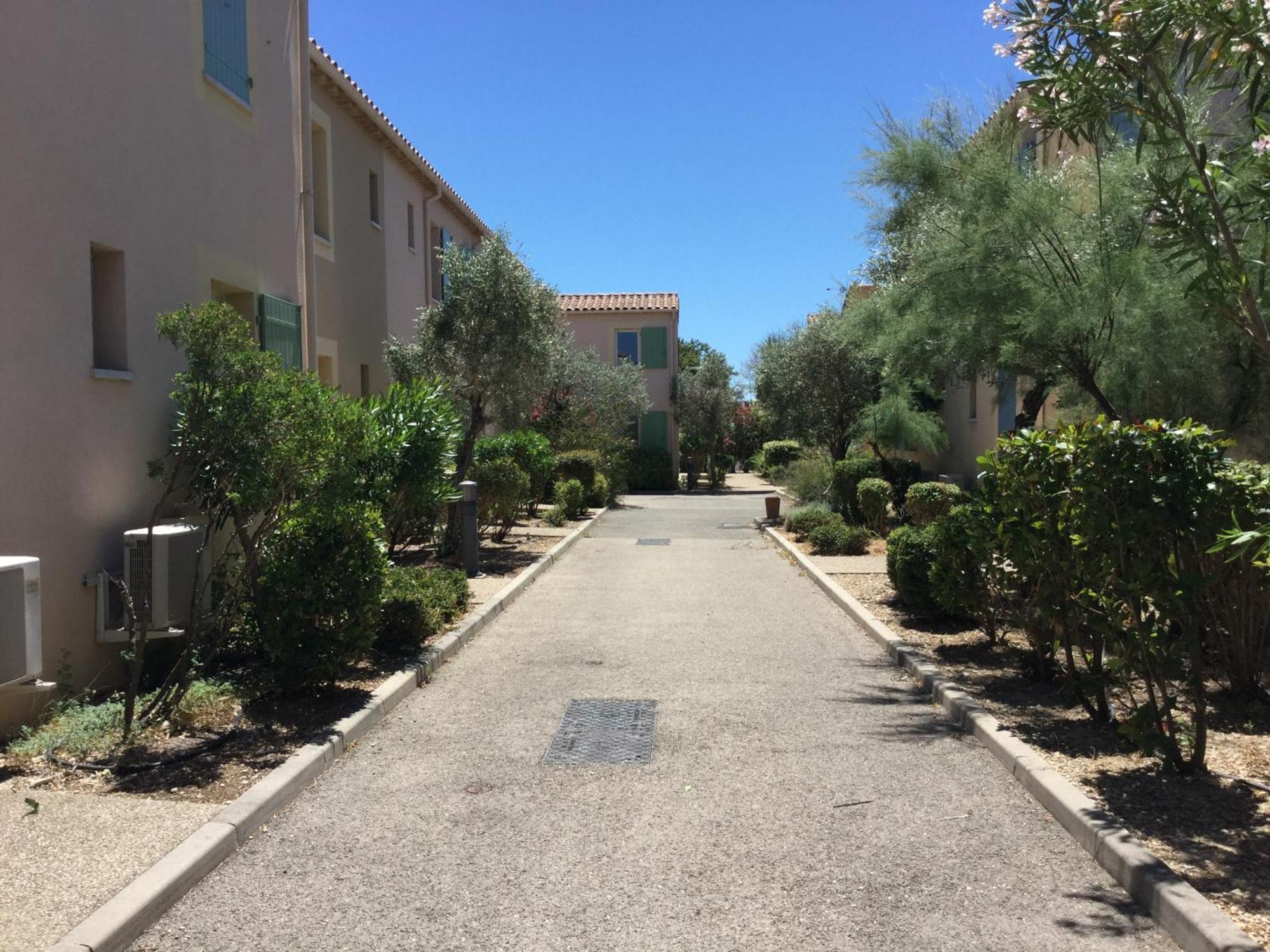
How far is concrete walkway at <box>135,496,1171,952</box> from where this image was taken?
3.90 meters

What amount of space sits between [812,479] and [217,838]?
60.7 feet

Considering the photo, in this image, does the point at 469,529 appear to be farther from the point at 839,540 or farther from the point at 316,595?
the point at 316,595

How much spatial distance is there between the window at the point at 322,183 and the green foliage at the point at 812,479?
10.5 m

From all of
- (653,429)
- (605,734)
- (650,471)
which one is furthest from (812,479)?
(605,734)

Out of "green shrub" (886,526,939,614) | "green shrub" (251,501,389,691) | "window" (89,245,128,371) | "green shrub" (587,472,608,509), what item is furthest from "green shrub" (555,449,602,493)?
"green shrub" (251,501,389,691)

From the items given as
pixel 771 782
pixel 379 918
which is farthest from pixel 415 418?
pixel 379 918

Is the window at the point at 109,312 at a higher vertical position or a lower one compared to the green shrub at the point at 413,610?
higher

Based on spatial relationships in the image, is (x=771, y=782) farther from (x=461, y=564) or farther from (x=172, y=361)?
(x=461, y=564)

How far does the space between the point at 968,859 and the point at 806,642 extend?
5152mm

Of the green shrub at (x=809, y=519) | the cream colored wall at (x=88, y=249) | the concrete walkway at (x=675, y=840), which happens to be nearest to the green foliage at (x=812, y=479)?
the green shrub at (x=809, y=519)

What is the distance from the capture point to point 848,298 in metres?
16.7

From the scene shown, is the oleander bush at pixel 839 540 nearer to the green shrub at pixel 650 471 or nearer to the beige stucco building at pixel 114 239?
the beige stucco building at pixel 114 239

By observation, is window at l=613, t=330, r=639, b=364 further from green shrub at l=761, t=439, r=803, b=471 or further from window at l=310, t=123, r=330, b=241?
window at l=310, t=123, r=330, b=241

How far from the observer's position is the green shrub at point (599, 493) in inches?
1030
